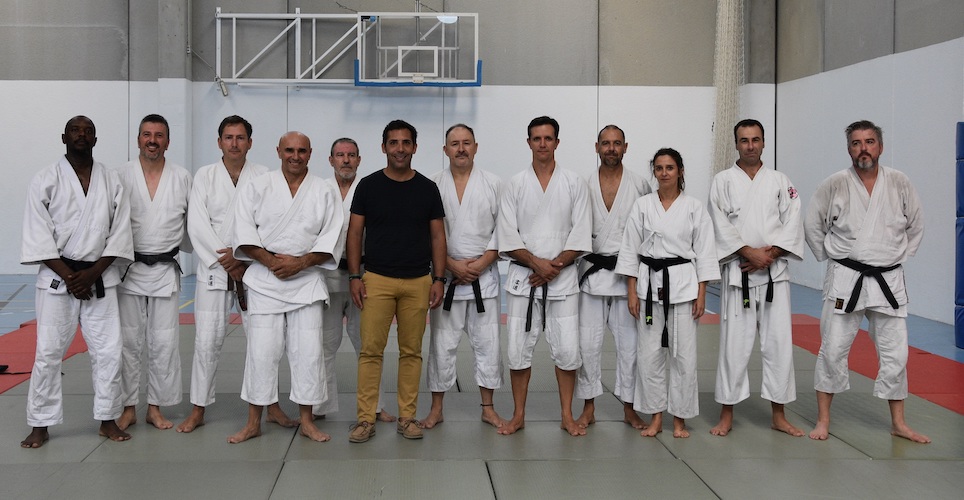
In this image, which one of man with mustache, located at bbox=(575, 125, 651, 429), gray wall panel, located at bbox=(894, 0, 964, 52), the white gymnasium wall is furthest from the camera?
the white gymnasium wall

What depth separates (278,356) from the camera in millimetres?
4117

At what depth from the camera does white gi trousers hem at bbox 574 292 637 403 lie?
Answer: 4367mm

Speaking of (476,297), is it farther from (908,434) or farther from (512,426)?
(908,434)

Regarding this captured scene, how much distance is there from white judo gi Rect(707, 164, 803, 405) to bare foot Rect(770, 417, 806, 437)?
4.7 inches

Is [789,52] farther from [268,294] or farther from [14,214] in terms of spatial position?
[14,214]

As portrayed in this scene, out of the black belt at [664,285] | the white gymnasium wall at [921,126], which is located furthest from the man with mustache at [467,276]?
the white gymnasium wall at [921,126]

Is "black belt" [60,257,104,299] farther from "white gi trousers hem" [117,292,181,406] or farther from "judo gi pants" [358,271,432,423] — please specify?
"judo gi pants" [358,271,432,423]

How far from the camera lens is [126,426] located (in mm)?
4301

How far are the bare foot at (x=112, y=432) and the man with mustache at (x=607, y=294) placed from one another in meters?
2.31

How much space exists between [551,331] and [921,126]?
5.49 metres

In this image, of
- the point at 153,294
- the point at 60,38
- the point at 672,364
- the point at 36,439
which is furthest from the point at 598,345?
the point at 60,38

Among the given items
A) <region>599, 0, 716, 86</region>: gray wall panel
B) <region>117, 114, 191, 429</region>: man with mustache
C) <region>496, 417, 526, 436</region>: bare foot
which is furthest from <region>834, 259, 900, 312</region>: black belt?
<region>599, 0, 716, 86</region>: gray wall panel

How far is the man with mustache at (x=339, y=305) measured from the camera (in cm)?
448

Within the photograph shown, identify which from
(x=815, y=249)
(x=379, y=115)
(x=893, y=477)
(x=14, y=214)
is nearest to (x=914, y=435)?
(x=893, y=477)
